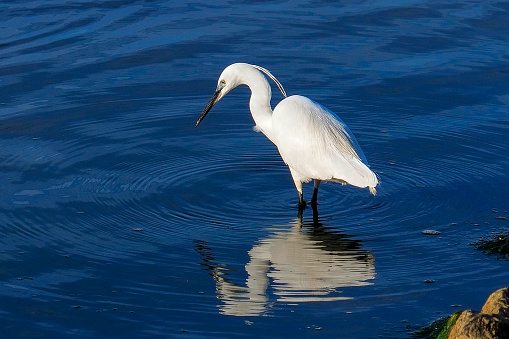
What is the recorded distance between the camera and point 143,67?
10922mm

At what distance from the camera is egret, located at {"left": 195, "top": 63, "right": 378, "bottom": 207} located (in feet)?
24.0

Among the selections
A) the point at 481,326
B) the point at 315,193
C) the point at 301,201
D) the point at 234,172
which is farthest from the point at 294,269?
the point at 481,326

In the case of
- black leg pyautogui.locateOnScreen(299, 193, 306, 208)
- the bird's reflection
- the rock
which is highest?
the rock

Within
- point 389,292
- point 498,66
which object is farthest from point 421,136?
point 389,292

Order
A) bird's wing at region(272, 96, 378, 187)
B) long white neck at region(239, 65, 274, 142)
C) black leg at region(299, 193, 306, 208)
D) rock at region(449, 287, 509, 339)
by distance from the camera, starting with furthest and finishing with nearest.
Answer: long white neck at region(239, 65, 274, 142)
black leg at region(299, 193, 306, 208)
bird's wing at region(272, 96, 378, 187)
rock at region(449, 287, 509, 339)

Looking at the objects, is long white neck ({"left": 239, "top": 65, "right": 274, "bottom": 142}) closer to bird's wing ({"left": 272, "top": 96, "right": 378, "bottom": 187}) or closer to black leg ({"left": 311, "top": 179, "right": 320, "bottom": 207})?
bird's wing ({"left": 272, "top": 96, "right": 378, "bottom": 187})

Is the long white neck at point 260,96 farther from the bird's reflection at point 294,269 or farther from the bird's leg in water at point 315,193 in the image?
the bird's reflection at point 294,269

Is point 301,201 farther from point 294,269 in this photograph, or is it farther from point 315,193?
point 294,269

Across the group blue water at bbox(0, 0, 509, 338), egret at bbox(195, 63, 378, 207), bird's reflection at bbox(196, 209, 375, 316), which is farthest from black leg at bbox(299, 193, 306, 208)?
bird's reflection at bbox(196, 209, 375, 316)

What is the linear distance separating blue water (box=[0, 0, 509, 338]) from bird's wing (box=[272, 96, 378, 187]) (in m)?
0.38

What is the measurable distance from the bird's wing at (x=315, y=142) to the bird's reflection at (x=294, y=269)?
50 centimetres

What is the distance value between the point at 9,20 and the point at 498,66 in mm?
6932

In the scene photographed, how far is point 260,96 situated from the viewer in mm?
8016

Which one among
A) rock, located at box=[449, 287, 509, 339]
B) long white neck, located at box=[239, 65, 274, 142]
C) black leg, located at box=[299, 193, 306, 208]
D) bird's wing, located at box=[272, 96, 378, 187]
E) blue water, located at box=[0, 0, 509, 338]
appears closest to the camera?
rock, located at box=[449, 287, 509, 339]
